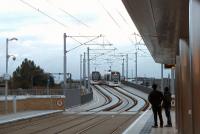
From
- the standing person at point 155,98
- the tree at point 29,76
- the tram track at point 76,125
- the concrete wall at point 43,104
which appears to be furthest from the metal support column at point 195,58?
the tree at point 29,76

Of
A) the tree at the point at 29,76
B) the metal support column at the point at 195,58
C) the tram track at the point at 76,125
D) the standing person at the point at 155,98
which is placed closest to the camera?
the metal support column at the point at 195,58

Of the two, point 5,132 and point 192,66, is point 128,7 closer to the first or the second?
point 192,66

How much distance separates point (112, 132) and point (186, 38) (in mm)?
9386


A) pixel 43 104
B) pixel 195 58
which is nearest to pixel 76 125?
pixel 43 104

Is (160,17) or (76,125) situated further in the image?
(76,125)

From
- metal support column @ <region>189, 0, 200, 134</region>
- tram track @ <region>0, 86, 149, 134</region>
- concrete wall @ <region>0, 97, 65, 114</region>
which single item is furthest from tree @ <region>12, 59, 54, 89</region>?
metal support column @ <region>189, 0, 200, 134</region>

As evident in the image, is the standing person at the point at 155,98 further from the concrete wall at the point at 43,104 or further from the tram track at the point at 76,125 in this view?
the concrete wall at the point at 43,104

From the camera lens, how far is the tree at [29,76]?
392 ft

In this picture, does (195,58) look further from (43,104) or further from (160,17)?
(43,104)

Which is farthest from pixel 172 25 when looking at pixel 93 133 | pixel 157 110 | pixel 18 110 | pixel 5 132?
pixel 18 110

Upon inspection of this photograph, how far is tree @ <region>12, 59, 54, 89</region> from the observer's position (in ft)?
392

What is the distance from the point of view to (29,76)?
123250mm

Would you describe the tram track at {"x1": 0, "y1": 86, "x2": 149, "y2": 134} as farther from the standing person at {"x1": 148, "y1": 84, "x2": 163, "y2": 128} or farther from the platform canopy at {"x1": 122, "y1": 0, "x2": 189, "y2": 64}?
the platform canopy at {"x1": 122, "y1": 0, "x2": 189, "y2": 64}

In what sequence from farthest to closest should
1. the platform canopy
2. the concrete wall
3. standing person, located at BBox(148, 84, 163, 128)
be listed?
1. the concrete wall
2. standing person, located at BBox(148, 84, 163, 128)
3. the platform canopy
